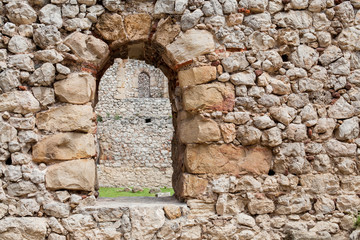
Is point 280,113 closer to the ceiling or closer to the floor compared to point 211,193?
closer to the ceiling

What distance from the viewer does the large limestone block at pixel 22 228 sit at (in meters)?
3.27

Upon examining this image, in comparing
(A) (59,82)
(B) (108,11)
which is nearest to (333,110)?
(B) (108,11)

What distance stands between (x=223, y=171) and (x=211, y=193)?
0.27 m

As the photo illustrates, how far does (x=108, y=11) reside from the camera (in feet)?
12.2

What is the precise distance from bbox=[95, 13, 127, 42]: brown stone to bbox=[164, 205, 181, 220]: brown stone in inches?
76.8

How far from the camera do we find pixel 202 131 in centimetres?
365

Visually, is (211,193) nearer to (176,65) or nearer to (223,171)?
(223,171)

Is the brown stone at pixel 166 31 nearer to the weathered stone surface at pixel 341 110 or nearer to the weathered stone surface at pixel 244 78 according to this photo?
the weathered stone surface at pixel 244 78

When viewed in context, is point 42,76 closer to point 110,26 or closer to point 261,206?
point 110,26

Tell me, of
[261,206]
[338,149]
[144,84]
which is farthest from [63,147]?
[144,84]

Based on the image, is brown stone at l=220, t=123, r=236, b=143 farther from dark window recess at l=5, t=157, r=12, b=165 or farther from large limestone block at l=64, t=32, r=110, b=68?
dark window recess at l=5, t=157, r=12, b=165

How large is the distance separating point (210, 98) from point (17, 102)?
6.52 ft

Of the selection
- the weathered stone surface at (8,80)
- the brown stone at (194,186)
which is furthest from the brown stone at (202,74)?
the weathered stone surface at (8,80)

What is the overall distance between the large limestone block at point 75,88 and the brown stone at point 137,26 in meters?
0.69
